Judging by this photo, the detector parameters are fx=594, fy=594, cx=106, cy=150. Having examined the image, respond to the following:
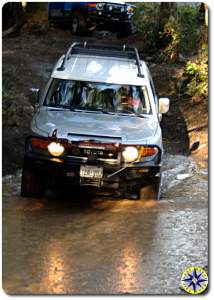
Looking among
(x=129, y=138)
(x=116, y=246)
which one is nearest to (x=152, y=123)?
(x=129, y=138)

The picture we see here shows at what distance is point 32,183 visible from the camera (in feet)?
24.1

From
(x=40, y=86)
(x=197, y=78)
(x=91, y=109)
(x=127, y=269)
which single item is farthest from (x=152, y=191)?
(x=40, y=86)

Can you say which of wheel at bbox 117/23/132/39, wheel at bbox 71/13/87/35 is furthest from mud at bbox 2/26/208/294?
wheel at bbox 117/23/132/39

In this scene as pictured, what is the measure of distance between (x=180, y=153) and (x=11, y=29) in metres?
9.06

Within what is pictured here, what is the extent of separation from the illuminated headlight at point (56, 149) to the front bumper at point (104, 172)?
7 cm

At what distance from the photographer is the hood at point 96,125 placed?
275 inches

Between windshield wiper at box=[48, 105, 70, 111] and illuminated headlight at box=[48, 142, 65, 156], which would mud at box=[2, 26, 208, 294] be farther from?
windshield wiper at box=[48, 105, 70, 111]

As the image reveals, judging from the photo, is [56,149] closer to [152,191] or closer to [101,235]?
[101,235]

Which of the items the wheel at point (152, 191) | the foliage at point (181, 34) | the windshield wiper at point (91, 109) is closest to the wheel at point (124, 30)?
the foliage at point (181, 34)

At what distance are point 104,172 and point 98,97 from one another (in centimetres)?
134

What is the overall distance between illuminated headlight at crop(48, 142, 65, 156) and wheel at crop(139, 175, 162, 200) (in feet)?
3.96

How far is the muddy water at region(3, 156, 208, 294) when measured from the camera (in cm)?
517

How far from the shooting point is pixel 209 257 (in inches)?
217

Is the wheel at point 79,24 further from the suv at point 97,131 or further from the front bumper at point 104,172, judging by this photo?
the front bumper at point 104,172
